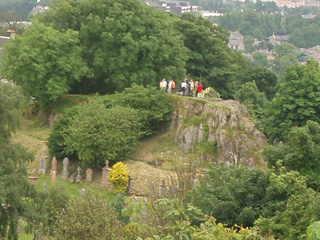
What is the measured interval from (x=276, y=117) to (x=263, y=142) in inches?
55.2

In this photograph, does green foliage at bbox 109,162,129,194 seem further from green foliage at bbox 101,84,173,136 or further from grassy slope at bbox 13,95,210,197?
green foliage at bbox 101,84,173,136

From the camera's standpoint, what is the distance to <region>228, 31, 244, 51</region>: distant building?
144 metres

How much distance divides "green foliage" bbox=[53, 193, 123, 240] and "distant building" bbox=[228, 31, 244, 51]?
4843 inches

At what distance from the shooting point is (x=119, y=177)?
30.8 metres

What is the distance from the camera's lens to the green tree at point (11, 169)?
77.4ft

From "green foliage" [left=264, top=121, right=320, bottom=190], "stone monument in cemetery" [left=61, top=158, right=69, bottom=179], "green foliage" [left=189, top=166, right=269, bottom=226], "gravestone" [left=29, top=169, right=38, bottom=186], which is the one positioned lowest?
"gravestone" [left=29, top=169, right=38, bottom=186]

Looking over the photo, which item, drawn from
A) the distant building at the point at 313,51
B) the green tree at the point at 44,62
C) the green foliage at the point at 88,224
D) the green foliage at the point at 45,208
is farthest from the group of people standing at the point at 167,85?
the distant building at the point at 313,51

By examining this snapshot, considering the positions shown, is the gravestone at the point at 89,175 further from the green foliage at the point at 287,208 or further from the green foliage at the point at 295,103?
the green foliage at the point at 287,208

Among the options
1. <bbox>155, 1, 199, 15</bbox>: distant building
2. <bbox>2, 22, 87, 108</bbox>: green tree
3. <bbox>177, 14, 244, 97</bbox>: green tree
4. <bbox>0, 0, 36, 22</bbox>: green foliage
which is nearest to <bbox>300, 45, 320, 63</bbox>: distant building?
<bbox>155, 1, 199, 15</bbox>: distant building

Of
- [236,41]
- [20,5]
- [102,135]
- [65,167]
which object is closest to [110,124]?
[102,135]

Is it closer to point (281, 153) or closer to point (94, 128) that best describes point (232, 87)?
point (94, 128)

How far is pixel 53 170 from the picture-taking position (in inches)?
1275

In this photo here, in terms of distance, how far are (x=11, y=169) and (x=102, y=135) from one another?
335 inches

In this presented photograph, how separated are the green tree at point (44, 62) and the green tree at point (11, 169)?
35.6ft
